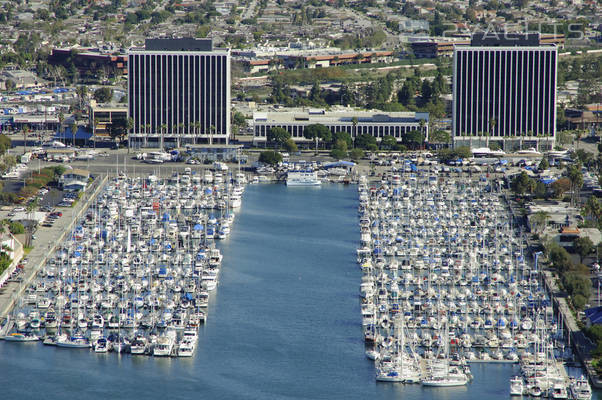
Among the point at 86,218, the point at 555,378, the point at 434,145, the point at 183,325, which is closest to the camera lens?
the point at 555,378

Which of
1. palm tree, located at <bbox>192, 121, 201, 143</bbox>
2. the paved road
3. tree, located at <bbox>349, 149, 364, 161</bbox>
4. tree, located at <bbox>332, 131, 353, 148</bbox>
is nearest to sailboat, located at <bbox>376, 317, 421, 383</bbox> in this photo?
the paved road

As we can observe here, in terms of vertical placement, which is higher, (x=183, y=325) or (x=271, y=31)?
(x=271, y=31)

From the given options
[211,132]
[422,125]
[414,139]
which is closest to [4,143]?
[211,132]

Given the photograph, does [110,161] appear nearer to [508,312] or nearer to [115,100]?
[115,100]

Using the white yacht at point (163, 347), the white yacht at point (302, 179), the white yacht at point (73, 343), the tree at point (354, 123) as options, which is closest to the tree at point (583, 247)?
the white yacht at point (163, 347)

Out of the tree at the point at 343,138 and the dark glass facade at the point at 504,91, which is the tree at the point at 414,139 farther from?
the tree at the point at 343,138

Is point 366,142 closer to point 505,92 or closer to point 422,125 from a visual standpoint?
point 422,125

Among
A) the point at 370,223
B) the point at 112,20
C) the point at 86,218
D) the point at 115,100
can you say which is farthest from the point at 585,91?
the point at 112,20
